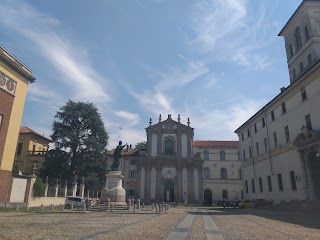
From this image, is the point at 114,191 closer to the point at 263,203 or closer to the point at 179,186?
the point at 263,203

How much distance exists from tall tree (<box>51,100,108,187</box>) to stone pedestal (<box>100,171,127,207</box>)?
15.1 metres

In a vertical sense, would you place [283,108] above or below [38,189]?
above

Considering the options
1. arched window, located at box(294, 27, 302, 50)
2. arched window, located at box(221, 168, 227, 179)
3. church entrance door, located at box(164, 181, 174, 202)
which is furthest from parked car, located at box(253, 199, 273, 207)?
arched window, located at box(221, 168, 227, 179)

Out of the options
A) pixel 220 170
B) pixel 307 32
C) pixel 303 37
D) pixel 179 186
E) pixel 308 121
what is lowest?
pixel 179 186

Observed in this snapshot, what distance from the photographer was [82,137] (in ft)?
140

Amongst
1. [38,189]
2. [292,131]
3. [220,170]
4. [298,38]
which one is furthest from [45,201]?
[220,170]

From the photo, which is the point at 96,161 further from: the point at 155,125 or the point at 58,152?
the point at 155,125

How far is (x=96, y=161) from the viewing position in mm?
42344

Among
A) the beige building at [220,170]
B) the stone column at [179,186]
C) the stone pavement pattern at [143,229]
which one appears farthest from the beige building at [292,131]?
the beige building at [220,170]

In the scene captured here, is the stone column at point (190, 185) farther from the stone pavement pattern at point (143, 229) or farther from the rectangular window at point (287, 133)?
the stone pavement pattern at point (143, 229)

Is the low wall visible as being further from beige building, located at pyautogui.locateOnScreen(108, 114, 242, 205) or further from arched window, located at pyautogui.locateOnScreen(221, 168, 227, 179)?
arched window, located at pyautogui.locateOnScreen(221, 168, 227, 179)

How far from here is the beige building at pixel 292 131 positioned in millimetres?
24562

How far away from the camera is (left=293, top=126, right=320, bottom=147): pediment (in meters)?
22.6

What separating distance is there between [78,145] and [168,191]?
19.9 metres
